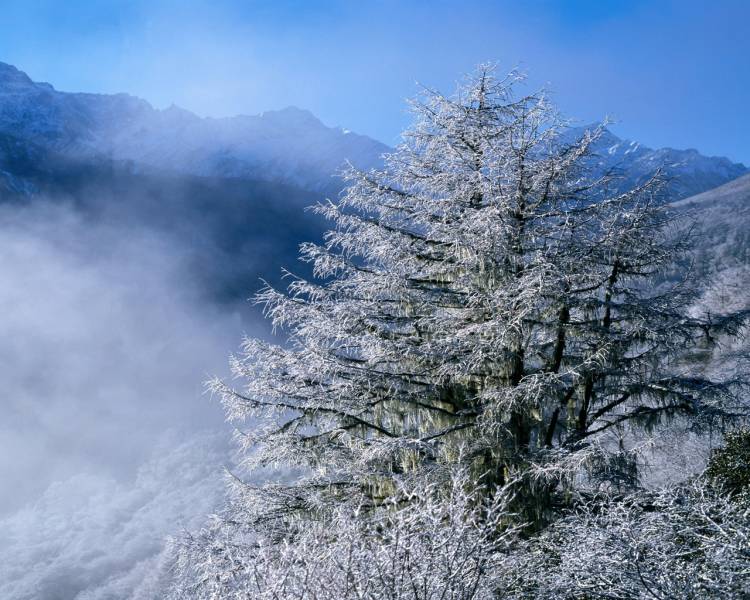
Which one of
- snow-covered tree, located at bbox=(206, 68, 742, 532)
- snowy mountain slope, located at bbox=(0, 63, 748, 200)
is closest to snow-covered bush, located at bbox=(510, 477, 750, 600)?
snow-covered tree, located at bbox=(206, 68, 742, 532)

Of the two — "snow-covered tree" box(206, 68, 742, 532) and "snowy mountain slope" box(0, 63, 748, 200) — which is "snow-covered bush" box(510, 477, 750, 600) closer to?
"snow-covered tree" box(206, 68, 742, 532)

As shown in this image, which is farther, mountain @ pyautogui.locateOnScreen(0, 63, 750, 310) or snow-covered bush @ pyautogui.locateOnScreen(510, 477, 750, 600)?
mountain @ pyautogui.locateOnScreen(0, 63, 750, 310)

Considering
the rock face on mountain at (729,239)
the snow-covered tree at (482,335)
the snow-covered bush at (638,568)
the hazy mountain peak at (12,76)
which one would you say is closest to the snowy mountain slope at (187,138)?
the hazy mountain peak at (12,76)

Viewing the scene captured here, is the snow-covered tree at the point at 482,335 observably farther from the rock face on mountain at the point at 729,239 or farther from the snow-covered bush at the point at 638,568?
the rock face on mountain at the point at 729,239

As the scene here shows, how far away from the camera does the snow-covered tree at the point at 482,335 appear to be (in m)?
6.04

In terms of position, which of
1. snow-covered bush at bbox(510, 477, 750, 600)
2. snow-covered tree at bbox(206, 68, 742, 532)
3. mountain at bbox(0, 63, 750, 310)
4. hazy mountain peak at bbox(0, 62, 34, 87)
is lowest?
snow-covered bush at bbox(510, 477, 750, 600)

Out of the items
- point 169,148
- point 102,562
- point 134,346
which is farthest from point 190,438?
point 169,148

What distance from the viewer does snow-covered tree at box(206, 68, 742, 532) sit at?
6.04 m

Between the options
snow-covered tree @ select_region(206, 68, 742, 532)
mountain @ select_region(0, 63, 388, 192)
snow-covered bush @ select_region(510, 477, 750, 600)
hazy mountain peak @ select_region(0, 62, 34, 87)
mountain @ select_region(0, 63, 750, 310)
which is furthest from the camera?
hazy mountain peak @ select_region(0, 62, 34, 87)

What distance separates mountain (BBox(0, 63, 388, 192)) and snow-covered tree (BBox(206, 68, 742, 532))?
93748mm

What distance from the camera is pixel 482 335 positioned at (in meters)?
6.25

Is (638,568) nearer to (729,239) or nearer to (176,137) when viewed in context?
(729,239)

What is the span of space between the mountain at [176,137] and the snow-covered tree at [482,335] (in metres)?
93.7

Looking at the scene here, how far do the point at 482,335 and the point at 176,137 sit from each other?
4934 inches
